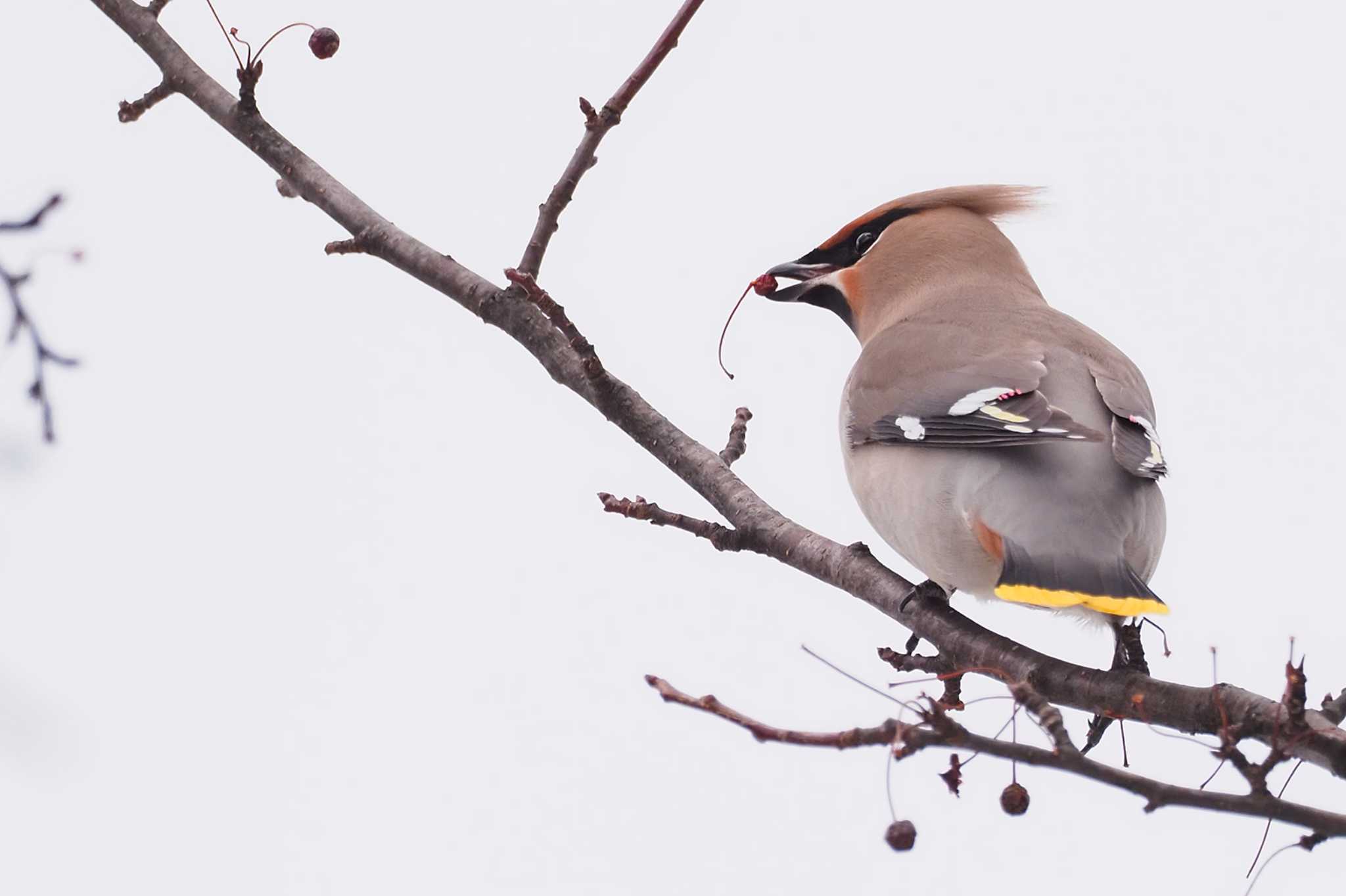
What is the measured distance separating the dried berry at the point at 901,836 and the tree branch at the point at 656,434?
1.19 ft

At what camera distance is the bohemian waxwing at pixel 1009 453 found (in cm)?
268

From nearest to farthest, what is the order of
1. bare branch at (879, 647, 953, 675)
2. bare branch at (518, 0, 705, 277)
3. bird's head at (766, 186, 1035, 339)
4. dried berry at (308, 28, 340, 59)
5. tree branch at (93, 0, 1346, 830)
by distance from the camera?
tree branch at (93, 0, 1346, 830)
bare branch at (518, 0, 705, 277)
bare branch at (879, 647, 953, 675)
dried berry at (308, 28, 340, 59)
bird's head at (766, 186, 1035, 339)

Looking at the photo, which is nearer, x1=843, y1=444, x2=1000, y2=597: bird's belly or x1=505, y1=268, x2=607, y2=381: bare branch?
x1=505, y1=268, x2=607, y2=381: bare branch

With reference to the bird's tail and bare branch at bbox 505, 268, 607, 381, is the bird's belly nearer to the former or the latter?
the bird's tail

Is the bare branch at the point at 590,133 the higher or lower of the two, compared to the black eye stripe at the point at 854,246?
lower

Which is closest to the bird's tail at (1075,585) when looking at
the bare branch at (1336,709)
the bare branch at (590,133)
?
the bare branch at (1336,709)

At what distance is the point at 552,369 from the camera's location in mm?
3184

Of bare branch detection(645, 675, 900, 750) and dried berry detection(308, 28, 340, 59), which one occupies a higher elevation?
dried berry detection(308, 28, 340, 59)

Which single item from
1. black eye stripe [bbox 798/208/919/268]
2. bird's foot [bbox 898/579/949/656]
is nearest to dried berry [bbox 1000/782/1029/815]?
bird's foot [bbox 898/579/949/656]

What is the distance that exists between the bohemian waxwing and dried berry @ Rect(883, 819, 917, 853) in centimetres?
75

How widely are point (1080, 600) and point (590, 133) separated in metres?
1.21

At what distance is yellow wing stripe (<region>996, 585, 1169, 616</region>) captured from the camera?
2.46 metres

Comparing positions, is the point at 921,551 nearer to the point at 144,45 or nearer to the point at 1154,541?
the point at 1154,541

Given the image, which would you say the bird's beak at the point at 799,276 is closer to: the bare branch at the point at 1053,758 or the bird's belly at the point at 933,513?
the bird's belly at the point at 933,513
